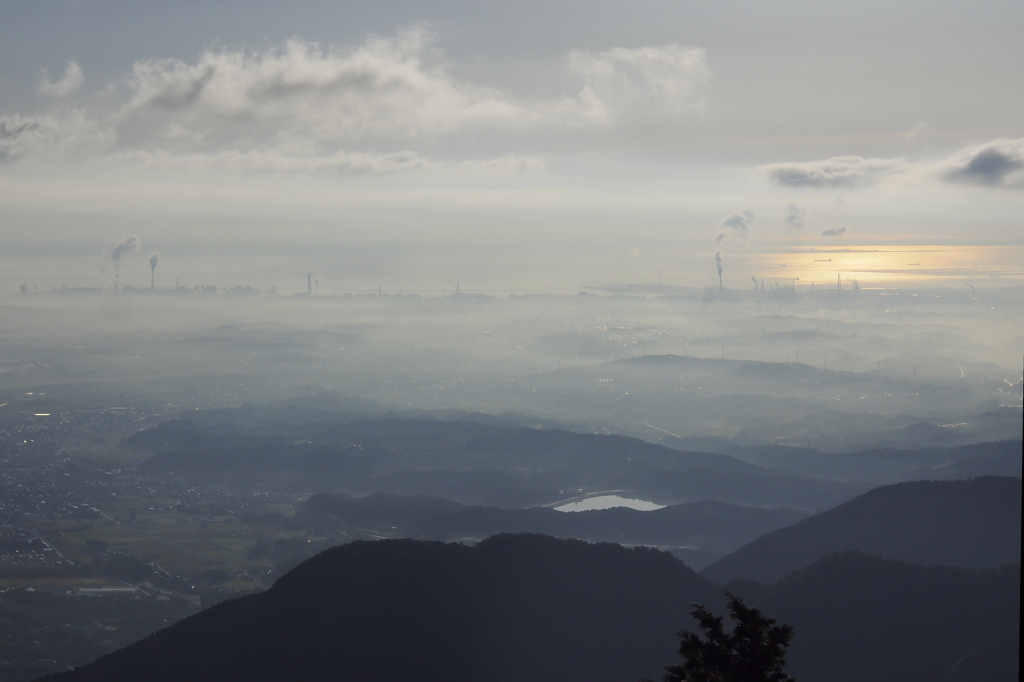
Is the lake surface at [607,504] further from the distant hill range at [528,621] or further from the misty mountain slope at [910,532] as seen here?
the distant hill range at [528,621]

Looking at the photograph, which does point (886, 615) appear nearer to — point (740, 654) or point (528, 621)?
point (528, 621)

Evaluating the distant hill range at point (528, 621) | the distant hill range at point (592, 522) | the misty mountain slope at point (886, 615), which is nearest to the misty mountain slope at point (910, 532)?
the misty mountain slope at point (886, 615)

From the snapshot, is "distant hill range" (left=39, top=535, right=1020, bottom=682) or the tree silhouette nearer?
the tree silhouette

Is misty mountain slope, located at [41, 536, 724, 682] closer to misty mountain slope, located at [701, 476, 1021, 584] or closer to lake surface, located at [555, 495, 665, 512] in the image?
misty mountain slope, located at [701, 476, 1021, 584]

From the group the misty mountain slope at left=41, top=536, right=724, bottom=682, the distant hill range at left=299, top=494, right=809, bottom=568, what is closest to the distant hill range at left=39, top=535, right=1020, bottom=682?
the misty mountain slope at left=41, top=536, right=724, bottom=682

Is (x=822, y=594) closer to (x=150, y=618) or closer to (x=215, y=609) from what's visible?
(x=215, y=609)

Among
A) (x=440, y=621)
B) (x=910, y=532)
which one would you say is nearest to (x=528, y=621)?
(x=440, y=621)
